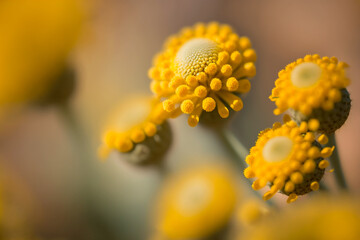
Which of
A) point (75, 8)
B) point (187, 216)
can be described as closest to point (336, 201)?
point (187, 216)

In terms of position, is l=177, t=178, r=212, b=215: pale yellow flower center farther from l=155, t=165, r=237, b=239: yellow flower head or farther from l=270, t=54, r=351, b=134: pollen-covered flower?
l=270, t=54, r=351, b=134: pollen-covered flower

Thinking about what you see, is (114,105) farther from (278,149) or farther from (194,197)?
(278,149)

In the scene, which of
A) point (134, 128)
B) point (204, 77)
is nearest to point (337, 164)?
point (204, 77)

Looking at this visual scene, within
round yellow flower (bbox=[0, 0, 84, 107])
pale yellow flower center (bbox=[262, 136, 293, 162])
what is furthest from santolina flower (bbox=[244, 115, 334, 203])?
round yellow flower (bbox=[0, 0, 84, 107])

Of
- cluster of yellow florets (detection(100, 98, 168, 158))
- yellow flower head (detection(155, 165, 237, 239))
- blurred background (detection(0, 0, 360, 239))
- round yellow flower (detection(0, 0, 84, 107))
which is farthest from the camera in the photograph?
blurred background (detection(0, 0, 360, 239))

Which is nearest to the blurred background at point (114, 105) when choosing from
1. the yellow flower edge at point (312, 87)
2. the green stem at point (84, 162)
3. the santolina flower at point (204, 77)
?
the green stem at point (84, 162)
